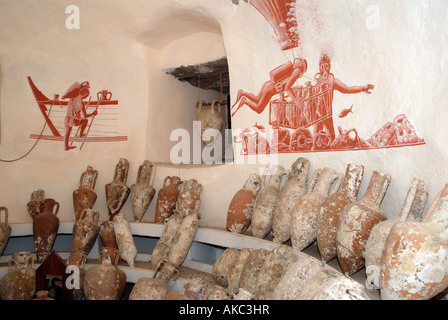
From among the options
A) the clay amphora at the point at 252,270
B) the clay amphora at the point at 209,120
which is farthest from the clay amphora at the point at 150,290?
the clay amphora at the point at 209,120

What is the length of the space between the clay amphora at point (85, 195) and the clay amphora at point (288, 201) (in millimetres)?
2131

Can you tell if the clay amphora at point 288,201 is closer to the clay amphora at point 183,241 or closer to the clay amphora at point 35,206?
the clay amphora at point 183,241

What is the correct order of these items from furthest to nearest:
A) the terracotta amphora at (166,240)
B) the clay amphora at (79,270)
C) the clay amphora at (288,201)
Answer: the terracotta amphora at (166,240) → the clay amphora at (79,270) → the clay amphora at (288,201)

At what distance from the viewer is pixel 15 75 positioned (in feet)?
13.8

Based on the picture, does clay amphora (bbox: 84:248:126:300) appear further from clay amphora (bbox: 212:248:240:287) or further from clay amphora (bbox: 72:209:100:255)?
clay amphora (bbox: 212:248:240:287)

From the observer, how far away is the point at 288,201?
2.68 meters

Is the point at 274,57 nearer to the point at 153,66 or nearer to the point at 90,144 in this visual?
the point at 153,66

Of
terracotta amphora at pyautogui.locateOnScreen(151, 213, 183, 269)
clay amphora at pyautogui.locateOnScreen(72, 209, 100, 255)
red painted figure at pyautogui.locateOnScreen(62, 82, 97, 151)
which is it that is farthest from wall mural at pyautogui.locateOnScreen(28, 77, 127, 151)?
terracotta amphora at pyautogui.locateOnScreen(151, 213, 183, 269)

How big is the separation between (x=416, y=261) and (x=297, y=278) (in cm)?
62

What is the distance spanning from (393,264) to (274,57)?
205cm

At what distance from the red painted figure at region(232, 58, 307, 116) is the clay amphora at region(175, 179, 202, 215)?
2.82 feet

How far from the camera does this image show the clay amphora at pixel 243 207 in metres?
3.07

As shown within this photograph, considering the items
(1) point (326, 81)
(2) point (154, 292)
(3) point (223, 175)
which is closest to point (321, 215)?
(1) point (326, 81)

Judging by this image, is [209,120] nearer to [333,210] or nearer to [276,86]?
[276,86]
